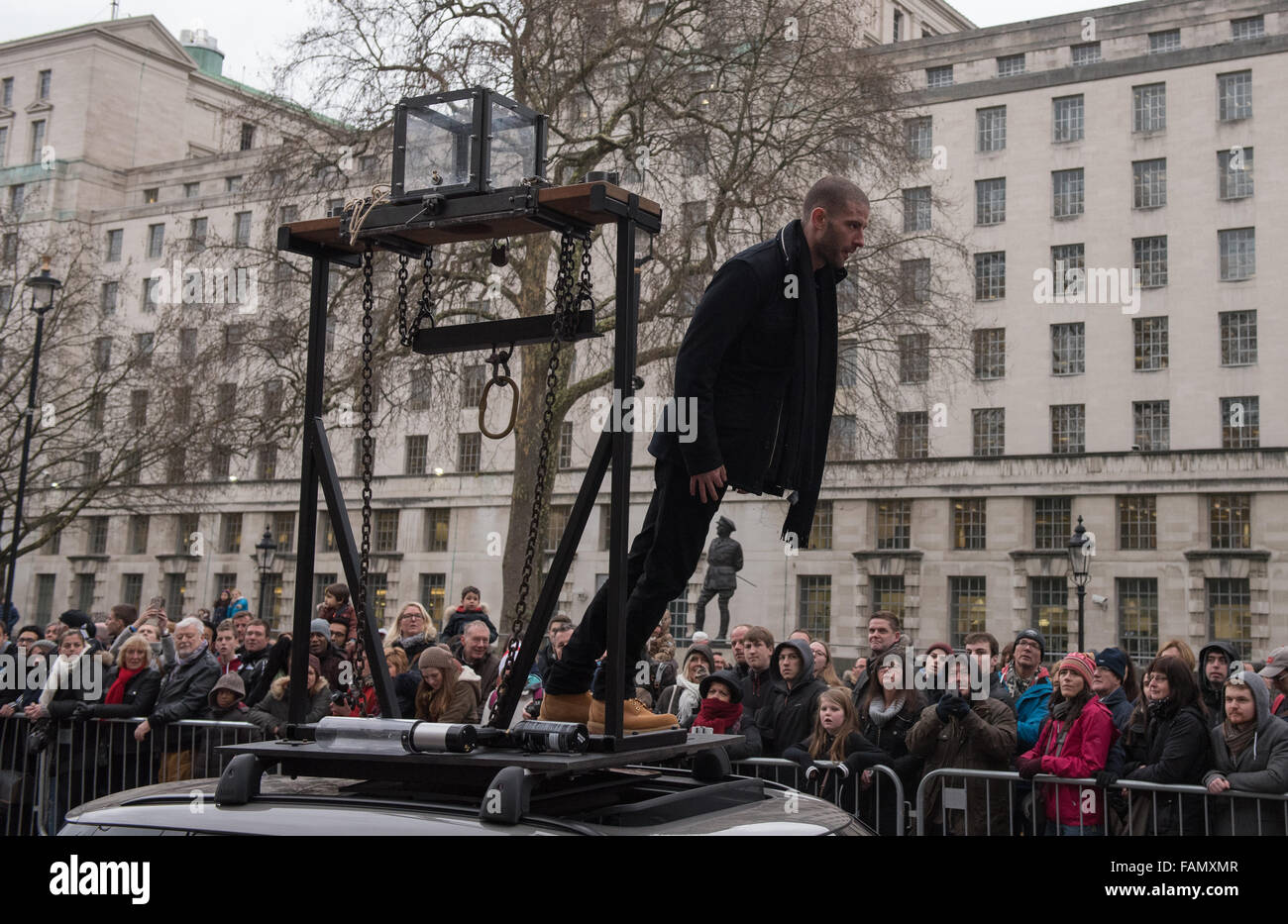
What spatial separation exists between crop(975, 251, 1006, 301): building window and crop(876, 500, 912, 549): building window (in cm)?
867

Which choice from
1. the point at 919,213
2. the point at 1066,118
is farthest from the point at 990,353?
A: the point at 1066,118

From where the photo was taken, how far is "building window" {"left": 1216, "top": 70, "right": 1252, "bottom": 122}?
156 ft

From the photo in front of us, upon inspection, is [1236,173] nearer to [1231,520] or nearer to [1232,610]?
[1231,520]

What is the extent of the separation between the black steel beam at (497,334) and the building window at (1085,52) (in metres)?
53.2

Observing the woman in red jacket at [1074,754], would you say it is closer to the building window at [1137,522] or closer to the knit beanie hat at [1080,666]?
the knit beanie hat at [1080,666]

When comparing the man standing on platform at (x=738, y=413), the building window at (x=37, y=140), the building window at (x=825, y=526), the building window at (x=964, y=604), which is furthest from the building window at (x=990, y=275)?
the building window at (x=37, y=140)

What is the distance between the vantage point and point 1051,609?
47.9m

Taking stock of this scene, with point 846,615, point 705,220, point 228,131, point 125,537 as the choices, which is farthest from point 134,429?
point 125,537

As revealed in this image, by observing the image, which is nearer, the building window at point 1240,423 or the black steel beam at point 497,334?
the black steel beam at point 497,334

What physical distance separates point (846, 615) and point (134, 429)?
28.5 meters

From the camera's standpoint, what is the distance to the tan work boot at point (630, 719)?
4.21 meters

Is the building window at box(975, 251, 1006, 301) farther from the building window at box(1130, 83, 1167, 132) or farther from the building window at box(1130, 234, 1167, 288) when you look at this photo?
the building window at box(1130, 83, 1167, 132)

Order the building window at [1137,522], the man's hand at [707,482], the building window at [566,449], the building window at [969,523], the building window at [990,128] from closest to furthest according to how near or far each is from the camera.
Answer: the man's hand at [707,482] < the building window at [1137,522] < the building window at [969,523] < the building window at [990,128] < the building window at [566,449]

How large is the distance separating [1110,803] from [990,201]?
4690cm
